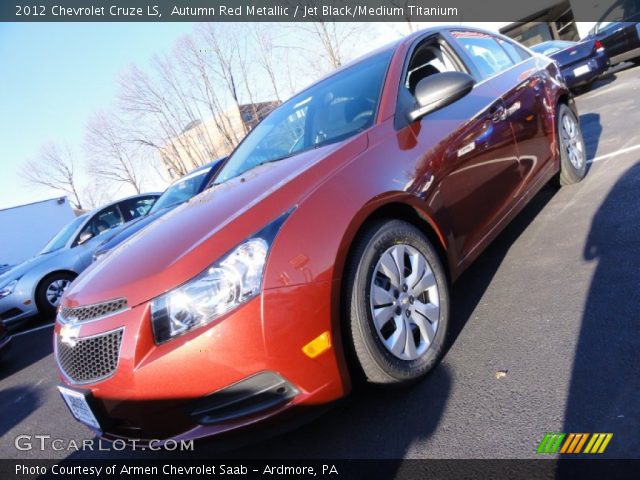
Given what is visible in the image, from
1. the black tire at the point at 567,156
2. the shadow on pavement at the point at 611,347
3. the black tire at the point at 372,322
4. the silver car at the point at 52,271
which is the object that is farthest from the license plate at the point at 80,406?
the silver car at the point at 52,271

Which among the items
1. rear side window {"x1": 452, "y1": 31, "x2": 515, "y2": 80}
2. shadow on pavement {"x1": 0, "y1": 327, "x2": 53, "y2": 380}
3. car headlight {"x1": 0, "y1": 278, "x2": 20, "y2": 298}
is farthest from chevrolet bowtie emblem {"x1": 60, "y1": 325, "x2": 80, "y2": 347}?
car headlight {"x1": 0, "y1": 278, "x2": 20, "y2": 298}

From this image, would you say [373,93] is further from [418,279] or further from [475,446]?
[475,446]

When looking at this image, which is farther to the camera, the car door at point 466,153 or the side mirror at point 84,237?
the side mirror at point 84,237

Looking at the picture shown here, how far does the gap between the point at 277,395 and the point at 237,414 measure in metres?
0.16

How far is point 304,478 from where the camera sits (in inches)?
67.5

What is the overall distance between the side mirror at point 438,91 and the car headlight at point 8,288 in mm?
6767

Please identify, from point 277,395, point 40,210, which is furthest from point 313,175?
point 40,210

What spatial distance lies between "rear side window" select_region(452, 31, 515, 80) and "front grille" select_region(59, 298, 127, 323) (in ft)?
9.15

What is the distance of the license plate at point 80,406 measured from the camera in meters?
1.71

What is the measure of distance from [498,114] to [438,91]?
2.81ft

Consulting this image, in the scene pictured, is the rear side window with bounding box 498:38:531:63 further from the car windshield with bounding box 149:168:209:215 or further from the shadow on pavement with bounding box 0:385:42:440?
the shadow on pavement with bounding box 0:385:42:440

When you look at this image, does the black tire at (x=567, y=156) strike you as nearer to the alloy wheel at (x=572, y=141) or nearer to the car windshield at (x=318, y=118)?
the alloy wheel at (x=572, y=141)

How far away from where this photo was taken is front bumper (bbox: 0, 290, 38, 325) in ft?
21.0

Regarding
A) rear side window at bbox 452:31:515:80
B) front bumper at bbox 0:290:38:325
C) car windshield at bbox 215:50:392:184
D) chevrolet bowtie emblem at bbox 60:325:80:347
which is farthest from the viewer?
front bumper at bbox 0:290:38:325
